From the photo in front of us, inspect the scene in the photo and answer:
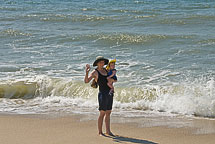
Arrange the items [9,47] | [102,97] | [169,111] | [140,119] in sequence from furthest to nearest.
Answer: [9,47]
[169,111]
[140,119]
[102,97]

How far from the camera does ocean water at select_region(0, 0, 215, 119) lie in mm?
9500

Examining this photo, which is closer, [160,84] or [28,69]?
[160,84]

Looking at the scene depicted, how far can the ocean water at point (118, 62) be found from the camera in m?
9.50

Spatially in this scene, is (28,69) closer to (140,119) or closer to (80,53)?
(80,53)

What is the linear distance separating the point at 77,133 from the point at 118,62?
581 cm

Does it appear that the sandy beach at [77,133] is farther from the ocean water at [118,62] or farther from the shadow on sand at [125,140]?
the ocean water at [118,62]

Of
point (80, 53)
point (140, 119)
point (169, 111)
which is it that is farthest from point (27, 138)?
point (80, 53)

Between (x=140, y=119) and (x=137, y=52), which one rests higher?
(x=137, y=52)

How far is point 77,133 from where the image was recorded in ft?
24.6

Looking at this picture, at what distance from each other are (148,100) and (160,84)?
105 cm

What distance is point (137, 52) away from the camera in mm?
14492

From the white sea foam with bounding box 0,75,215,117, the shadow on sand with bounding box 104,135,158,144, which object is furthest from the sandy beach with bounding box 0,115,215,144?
the white sea foam with bounding box 0,75,215,117

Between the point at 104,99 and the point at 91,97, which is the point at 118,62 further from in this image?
the point at 104,99

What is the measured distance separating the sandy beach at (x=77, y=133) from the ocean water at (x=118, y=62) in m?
0.83
